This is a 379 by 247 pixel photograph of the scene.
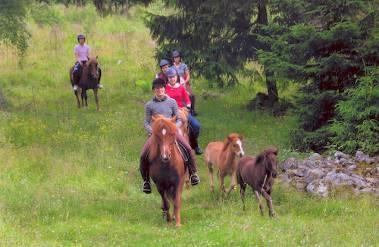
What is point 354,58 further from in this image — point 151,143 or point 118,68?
point 118,68

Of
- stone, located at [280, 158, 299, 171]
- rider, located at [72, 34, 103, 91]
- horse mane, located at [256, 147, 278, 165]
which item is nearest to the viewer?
horse mane, located at [256, 147, 278, 165]

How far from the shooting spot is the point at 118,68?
32.2 m

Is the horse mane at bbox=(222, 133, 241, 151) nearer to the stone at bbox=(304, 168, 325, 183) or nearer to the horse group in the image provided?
the horse group

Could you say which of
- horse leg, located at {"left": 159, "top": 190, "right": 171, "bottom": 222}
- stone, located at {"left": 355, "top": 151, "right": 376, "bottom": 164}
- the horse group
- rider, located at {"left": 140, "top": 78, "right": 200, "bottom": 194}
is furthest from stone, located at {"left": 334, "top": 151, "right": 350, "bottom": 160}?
horse leg, located at {"left": 159, "top": 190, "right": 171, "bottom": 222}

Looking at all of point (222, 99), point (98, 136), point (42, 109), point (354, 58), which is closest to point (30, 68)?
point (42, 109)

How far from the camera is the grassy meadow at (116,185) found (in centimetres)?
1096

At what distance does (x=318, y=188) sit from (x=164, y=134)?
4.09 metres

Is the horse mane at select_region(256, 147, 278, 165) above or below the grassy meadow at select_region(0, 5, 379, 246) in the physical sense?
above

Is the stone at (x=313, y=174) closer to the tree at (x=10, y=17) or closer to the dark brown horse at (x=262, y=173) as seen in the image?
the dark brown horse at (x=262, y=173)

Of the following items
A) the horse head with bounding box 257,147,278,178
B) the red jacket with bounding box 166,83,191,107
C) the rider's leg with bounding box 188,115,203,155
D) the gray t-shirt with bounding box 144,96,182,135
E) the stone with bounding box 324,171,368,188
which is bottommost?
the stone with bounding box 324,171,368,188

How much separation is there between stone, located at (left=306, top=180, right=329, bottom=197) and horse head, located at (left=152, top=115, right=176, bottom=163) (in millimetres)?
3715

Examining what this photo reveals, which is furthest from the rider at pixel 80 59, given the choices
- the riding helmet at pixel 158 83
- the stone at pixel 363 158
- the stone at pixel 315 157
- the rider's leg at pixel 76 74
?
the riding helmet at pixel 158 83

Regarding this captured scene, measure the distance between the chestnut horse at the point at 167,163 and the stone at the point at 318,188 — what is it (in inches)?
124

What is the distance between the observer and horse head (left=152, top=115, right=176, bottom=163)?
11.6m
